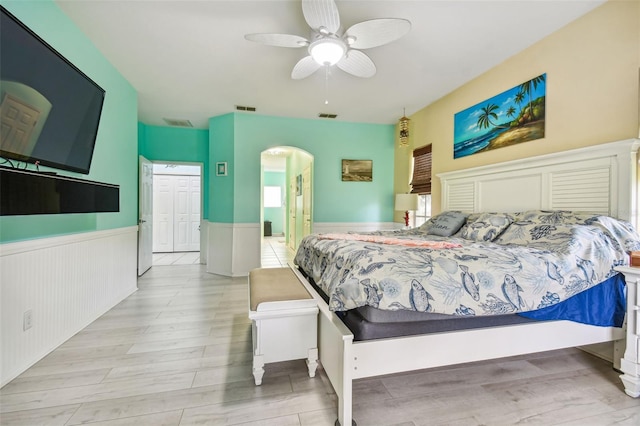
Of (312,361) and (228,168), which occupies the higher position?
(228,168)

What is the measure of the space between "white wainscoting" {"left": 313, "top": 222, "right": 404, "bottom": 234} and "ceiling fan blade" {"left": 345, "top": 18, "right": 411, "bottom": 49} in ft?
10.3

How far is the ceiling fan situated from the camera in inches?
68.8

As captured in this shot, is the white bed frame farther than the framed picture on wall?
No

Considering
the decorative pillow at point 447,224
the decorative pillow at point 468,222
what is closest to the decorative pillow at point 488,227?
the decorative pillow at point 468,222

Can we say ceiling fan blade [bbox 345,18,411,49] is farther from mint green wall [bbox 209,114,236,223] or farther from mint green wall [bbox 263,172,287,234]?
mint green wall [bbox 263,172,287,234]

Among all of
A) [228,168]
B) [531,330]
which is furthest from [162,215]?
[531,330]

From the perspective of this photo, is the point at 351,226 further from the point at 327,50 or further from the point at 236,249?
the point at 327,50

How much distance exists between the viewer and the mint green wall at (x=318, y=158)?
4480 mm

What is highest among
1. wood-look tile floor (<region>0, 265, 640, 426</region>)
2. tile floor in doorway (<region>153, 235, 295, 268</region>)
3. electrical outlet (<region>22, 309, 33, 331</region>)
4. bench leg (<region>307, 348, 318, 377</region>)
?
electrical outlet (<region>22, 309, 33, 331</region>)

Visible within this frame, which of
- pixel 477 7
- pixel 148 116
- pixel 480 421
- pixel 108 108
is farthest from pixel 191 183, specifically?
pixel 480 421

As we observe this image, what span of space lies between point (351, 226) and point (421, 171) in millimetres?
1523

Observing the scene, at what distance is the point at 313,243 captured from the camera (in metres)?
2.44

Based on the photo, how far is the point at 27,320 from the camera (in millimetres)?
1815

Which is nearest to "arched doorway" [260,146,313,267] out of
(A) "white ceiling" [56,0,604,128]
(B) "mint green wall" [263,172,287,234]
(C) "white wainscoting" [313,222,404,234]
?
(B) "mint green wall" [263,172,287,234]
